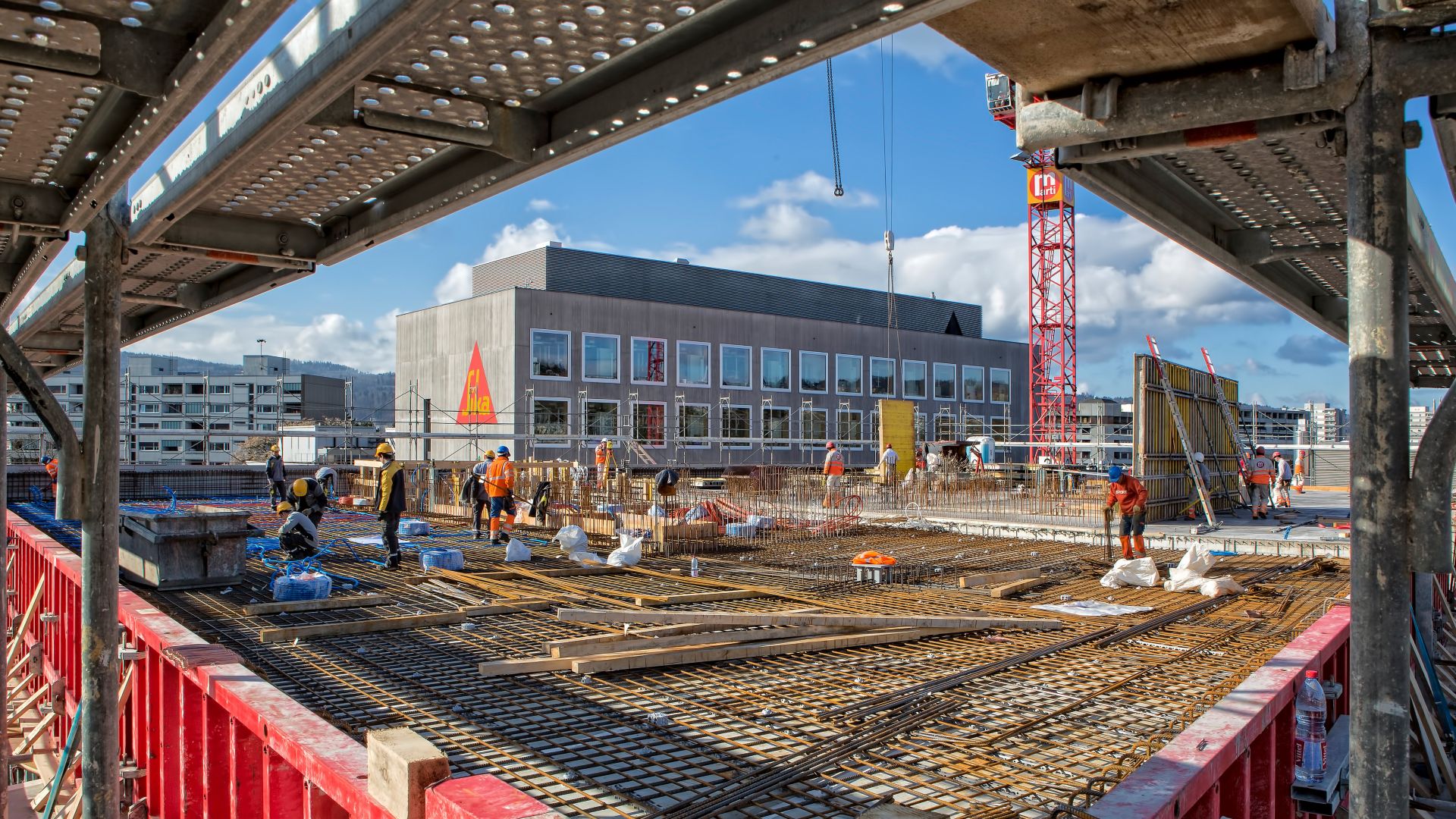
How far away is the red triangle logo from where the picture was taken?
4162 centimetres

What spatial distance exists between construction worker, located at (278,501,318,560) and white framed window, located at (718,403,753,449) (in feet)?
113

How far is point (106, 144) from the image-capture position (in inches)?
176

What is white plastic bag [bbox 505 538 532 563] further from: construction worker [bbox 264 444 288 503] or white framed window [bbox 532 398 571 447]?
white framed window [bbox 532 398 571 447]

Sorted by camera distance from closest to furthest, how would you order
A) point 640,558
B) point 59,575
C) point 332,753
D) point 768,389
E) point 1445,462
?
point 1445,462
point 332,753
point 59,575
point 640,558
point 768,389

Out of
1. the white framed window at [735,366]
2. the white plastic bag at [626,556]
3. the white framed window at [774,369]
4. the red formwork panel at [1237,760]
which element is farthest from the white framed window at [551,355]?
the red formwork panel at [1237,760]

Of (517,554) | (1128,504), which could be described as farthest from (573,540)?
(1128,504)

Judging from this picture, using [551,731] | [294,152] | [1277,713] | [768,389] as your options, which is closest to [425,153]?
[294,152]

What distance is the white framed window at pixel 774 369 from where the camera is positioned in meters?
49.5

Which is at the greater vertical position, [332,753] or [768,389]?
[768,389]

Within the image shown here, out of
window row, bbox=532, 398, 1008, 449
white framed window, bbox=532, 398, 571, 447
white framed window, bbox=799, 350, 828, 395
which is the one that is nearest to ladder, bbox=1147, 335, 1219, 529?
window row, bbox=532, 398, 1008, 449

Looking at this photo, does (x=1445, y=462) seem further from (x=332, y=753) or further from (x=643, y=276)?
(x=643, y=276)

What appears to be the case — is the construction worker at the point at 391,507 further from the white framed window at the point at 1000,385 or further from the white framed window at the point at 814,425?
the white framed window at the point at 1000,385

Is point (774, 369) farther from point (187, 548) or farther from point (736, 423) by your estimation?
point (187, 548)

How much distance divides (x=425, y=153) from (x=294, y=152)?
0.63 m
